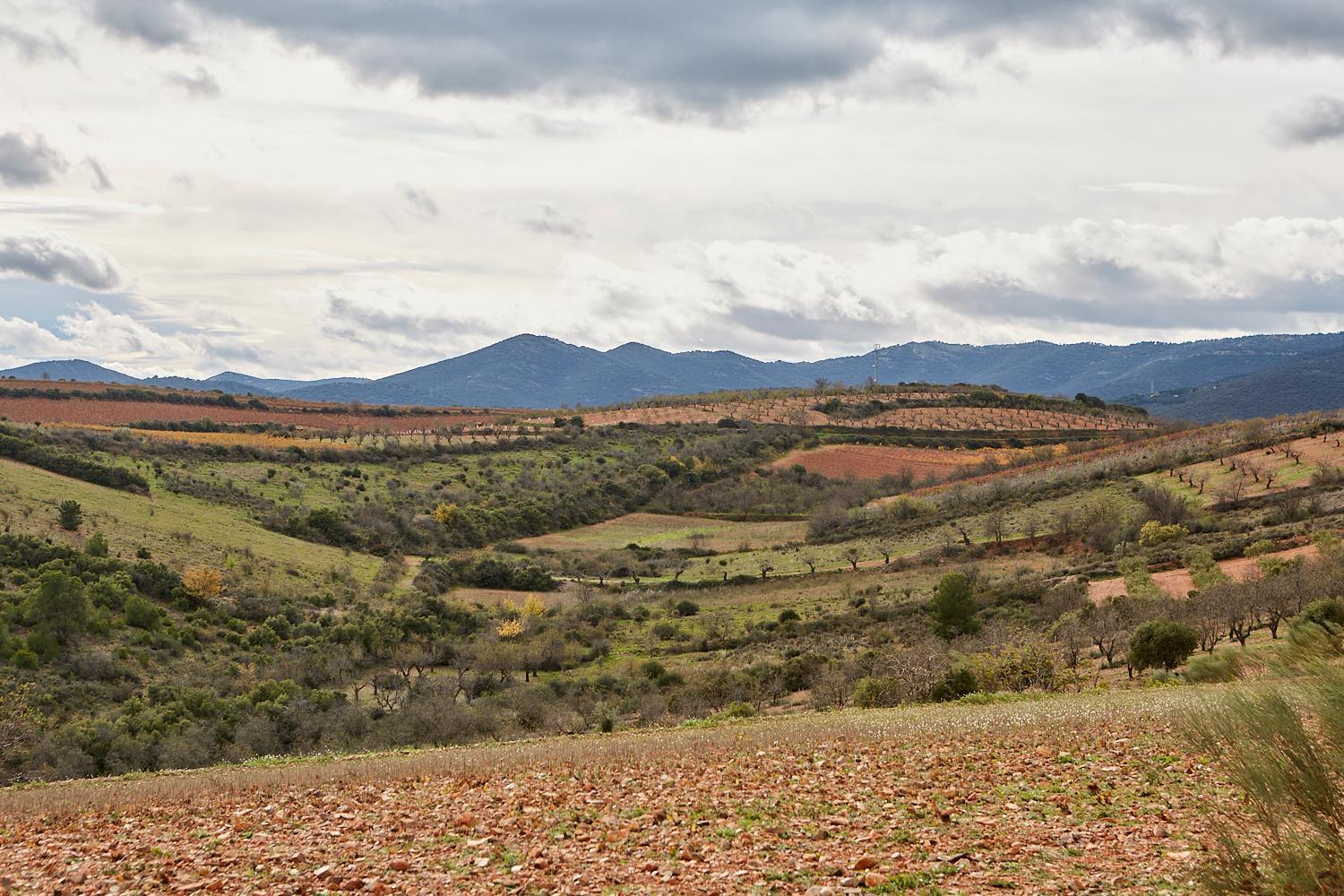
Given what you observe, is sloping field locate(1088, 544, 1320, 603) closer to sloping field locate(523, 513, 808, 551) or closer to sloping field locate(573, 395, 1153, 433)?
sloping field locate(523, 513, 808, 551)

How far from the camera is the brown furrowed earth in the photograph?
9.10m

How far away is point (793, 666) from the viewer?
124 feet

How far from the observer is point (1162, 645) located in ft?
89.6

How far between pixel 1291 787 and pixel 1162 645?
22.6m

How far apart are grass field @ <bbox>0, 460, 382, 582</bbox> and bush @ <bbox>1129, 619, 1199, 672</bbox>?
45852 mm

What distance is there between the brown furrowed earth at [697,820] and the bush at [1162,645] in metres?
11.4

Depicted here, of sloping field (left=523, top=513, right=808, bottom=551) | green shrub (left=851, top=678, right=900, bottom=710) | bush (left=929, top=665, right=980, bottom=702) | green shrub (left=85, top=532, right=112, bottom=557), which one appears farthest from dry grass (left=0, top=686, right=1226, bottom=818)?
sloping field (left=523, top=513, right=808, bottom=551)

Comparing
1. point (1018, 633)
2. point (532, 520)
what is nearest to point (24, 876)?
point (1018, 633)

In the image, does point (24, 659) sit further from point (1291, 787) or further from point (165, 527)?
point (1291, 787)

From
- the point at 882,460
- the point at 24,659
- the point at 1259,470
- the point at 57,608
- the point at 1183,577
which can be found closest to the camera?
the point at 24,659

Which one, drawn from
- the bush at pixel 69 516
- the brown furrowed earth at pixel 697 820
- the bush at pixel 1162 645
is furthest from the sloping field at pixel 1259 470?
the bush at pixel 69 516

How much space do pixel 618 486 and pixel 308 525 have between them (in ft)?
116

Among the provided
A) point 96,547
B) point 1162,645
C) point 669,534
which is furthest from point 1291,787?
point 669,534

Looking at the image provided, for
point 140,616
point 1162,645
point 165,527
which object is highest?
point 165,527
